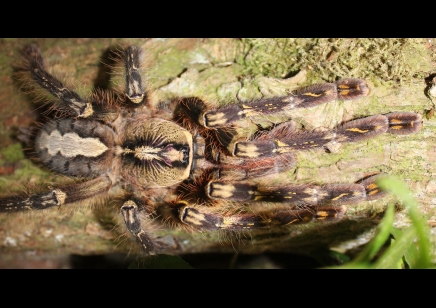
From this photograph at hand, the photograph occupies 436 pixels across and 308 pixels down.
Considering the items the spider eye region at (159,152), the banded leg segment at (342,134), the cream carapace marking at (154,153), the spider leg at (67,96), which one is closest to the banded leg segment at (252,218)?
the spider eye region at (159,152)

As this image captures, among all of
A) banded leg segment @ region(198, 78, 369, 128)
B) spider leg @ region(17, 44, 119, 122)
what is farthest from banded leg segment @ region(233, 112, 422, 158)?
spider leg @ region(17, 44, 119, 122)

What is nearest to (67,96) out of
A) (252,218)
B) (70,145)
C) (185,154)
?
(70,145)

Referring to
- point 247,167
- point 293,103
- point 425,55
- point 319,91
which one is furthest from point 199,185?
point 425,55

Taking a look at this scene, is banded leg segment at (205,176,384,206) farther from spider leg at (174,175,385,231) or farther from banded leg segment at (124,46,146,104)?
banded leg segment at (124,46,146,104)

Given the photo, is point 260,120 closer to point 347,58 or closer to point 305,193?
point 305,193

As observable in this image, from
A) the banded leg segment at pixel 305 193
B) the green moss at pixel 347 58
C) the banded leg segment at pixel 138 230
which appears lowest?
the banded leg segment at pixel 138 230

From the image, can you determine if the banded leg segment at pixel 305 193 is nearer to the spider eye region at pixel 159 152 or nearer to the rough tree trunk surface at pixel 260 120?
the rough tree trunk surface at pixel 260 120

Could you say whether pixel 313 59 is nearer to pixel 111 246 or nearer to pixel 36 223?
pixel 111 246

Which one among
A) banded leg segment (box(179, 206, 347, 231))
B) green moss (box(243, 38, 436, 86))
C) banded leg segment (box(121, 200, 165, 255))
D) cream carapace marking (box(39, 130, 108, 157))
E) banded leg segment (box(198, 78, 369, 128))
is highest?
green moss (box(243, 38, 436, 86))
